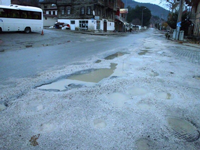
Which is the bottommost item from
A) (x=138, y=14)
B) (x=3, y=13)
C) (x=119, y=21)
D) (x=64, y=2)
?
(x=3, y=13)

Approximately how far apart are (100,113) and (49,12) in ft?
196

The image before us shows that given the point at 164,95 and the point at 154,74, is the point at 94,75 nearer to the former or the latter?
the point at 154,74

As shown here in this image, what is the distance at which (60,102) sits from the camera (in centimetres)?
404

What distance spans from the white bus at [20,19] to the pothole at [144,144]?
22.3m

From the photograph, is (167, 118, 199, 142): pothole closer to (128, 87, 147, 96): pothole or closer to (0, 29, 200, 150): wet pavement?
(0, 29, 200, 150): wet pavement

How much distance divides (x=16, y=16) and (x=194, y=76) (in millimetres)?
21276

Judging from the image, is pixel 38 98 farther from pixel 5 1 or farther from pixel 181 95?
pixel 5 1

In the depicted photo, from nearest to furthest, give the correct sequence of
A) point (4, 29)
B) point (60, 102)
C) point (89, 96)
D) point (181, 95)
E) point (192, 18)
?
point (60, 102), point (89, 96), point (181, 95), point (4, 29), point (192, 18)

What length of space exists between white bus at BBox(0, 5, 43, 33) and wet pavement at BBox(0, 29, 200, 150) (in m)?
18.3

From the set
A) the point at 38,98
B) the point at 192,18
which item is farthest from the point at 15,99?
the point at 192,18

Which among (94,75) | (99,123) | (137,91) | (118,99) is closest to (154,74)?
(137,91)

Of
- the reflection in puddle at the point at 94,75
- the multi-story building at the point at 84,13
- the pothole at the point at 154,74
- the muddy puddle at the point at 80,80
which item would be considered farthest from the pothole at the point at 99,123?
the multi-story building at the point at 84,13

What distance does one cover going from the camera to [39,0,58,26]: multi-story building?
49000mm

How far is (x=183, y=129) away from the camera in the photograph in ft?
10.4
